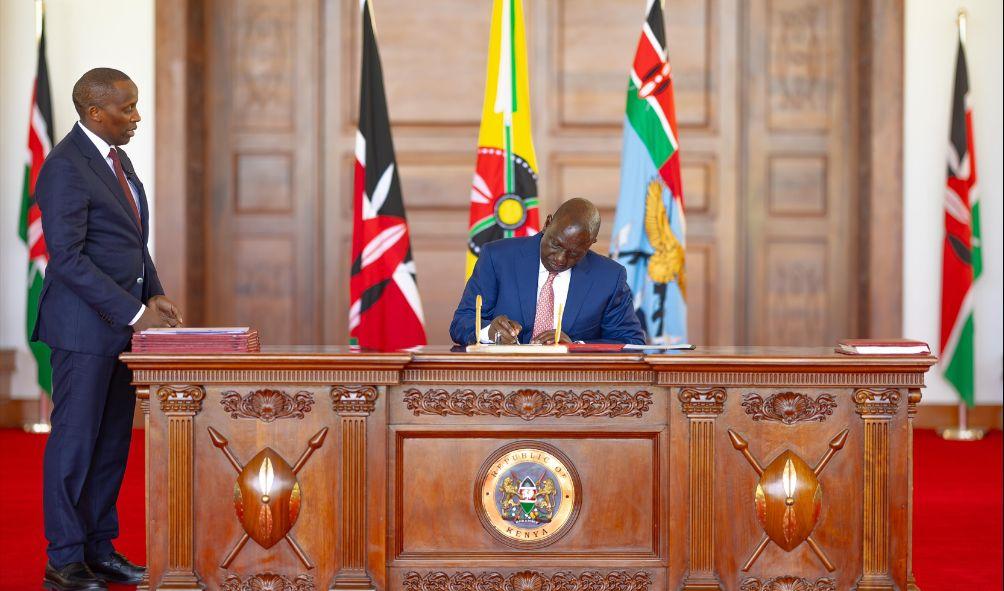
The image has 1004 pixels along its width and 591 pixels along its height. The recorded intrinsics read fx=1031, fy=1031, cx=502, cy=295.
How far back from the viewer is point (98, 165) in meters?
3.20

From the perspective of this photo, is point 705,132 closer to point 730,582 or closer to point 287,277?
point 287,277

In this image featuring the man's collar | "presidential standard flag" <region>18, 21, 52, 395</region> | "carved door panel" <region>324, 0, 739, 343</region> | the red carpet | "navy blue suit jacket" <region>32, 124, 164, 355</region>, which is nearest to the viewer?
"navy blue suit jacket" <region>32, 124, 164, 355</region>

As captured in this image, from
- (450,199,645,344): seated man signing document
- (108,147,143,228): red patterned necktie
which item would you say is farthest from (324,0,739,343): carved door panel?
(108,147,143,228): red patterned necktie

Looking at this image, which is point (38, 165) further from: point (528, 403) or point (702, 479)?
point (702, 479)

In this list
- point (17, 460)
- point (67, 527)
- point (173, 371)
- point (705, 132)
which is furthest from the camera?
point (705, 132)

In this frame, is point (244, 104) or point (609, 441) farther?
point (244, 104)

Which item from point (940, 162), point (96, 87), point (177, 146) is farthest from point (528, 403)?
point (940, 162)

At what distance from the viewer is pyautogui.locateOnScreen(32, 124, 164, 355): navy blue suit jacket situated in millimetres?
3080

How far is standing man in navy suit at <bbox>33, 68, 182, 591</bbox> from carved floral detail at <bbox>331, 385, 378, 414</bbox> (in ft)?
2.09

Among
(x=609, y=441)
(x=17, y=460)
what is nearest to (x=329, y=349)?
(x=609, y=441)

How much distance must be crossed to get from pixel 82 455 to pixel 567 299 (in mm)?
1643

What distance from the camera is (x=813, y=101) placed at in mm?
6633

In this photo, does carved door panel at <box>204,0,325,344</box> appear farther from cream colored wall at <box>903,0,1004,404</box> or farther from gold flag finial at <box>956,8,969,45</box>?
gold flag finial at <box>956,8,969,45</box>

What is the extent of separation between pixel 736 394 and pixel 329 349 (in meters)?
1.20
